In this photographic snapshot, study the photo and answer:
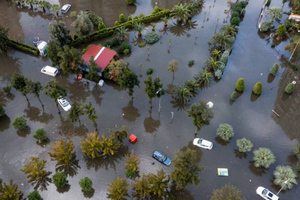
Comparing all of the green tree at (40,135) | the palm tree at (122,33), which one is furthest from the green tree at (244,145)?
the palm tree at (122,33)

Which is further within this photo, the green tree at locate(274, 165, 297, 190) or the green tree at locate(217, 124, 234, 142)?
the green tree at locate(217, 124, 234, 142)

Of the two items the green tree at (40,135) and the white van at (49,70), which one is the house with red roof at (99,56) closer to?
the white van at (49,70)

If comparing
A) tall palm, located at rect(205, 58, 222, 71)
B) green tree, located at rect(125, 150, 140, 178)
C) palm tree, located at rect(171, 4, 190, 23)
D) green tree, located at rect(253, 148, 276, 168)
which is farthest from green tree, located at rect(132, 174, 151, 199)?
palm tree, located at rect(171, 4, 190, 23)

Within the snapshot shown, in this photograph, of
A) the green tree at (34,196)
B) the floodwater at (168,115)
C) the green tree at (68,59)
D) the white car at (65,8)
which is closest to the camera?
the green tree at (34,196)

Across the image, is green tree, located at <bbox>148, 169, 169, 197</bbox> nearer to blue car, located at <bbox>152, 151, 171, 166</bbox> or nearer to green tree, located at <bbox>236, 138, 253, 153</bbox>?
blue car, located at <bbox>152, 151, 171, 166</bbox>

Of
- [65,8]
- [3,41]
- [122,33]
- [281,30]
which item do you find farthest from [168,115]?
[65,8]

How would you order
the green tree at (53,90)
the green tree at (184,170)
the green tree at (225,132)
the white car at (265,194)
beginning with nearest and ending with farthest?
the green tree at (184,170) < the white car at (265,194) < the green tree at (225,132) < the green tree at (53,90)
